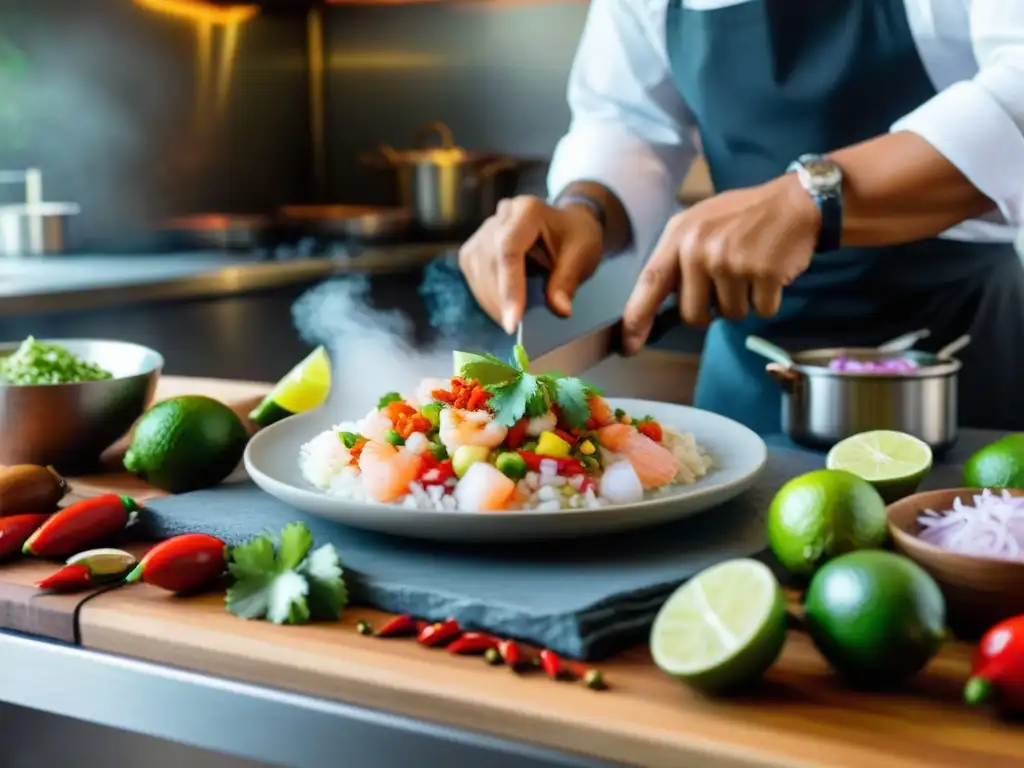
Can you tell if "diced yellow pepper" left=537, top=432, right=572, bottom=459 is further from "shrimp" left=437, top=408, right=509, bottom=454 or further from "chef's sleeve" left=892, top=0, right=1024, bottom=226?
"chef's sleeve" left=892, top=0, right=1024, bottom=226

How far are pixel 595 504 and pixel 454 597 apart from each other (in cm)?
16

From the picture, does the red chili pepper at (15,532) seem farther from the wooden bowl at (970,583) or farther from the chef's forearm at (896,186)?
the chef's forearm at (896,186)

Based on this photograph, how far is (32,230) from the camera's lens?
10.3 feet

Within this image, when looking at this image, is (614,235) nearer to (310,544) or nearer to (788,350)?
(788,350)

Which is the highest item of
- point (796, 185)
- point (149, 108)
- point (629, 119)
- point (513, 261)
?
point (149, 108)

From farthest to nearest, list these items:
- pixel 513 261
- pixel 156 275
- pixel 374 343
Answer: pixel 156 275 → pixel 374 343 → pixel 513 261

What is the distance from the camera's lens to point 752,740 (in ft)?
2.23

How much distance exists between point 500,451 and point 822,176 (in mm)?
717

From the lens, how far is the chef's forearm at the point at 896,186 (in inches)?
59.7

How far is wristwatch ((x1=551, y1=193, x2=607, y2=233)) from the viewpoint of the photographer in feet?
6.38

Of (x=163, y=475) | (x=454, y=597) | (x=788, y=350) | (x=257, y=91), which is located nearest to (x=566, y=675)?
(x=454, y=597)

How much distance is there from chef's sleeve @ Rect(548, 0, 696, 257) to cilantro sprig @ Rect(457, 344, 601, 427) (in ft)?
3.45

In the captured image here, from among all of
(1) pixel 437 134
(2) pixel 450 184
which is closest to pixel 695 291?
(2) pixel 450 184

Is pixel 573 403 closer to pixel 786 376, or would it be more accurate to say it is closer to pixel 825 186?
pixel 786 376
